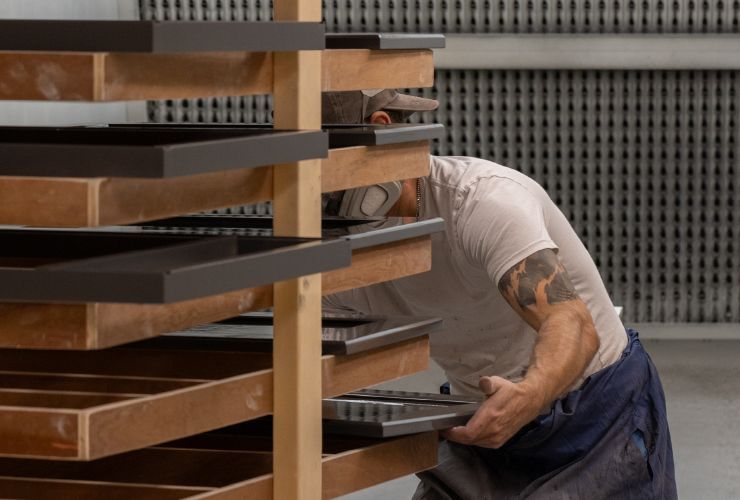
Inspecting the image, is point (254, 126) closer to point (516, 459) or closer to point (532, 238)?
point (532, 238)

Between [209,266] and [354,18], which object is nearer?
[209,266]

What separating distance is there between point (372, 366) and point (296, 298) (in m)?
0.30

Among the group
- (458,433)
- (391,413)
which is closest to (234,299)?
(391,413)

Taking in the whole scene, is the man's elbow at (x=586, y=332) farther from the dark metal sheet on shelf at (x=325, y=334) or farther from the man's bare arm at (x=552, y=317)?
the dark metal sheet on shelf at (x=325, y=334)

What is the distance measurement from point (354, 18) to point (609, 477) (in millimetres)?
3783

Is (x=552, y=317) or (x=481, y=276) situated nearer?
(x=552, y=317)

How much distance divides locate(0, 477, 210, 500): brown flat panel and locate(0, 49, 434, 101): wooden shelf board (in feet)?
1.76

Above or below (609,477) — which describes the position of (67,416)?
above

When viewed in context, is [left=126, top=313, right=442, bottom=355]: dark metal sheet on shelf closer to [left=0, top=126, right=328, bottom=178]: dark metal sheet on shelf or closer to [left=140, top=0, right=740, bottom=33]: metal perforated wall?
[left=0, top=126, right=328, bottom=178]: dark metal sheet on shelf

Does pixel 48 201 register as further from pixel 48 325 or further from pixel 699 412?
pixel 699 412

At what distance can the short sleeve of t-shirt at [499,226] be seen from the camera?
2689 millimetres

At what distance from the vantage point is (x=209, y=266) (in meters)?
1.63

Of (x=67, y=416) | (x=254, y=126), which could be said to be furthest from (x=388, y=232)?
(x=67, y=416)

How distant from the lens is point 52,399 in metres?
1.82
